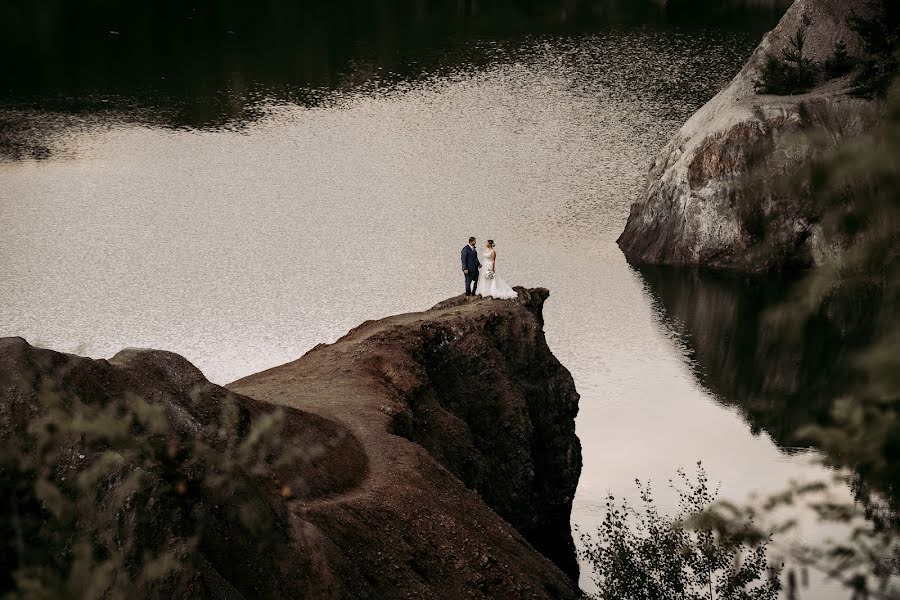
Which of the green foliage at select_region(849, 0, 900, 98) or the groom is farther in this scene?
the green foliage at select_region(849, 0, 900, 98)

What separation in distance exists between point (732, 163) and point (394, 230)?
16.2 meters

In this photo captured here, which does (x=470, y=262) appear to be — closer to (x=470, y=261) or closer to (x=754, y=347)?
(x=470, y=261)

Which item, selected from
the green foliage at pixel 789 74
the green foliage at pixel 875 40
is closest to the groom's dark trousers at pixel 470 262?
the green foliage at pixel 875 40

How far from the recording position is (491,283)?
36125 millimetres

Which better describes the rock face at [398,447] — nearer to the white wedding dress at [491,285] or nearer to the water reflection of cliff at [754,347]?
the white wedding dress at [491,285]

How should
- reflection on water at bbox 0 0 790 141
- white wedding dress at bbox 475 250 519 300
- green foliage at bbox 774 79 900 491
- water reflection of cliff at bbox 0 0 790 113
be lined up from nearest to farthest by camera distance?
green foliage at bbox 774 79 900 491
white wedding dress at bbox 475 250 519 300
reflection on water at bbox 0 0 790 141
water reflection of cliff at bbox 0 0 790 113

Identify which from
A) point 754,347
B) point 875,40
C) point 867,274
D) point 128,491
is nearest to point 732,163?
point 875,40

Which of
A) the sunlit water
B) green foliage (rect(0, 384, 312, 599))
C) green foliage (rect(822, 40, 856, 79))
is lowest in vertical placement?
the sunlit water

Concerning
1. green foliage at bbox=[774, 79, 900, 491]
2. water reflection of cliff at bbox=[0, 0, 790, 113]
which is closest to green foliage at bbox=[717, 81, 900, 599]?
green foliage at bbox=[774, 79, 900, 491]

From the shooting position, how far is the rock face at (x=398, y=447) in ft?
55.9

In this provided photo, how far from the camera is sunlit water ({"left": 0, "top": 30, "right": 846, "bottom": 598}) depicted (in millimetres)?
41344

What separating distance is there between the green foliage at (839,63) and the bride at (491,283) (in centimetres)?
2882

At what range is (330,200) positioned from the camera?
58875 millimetres

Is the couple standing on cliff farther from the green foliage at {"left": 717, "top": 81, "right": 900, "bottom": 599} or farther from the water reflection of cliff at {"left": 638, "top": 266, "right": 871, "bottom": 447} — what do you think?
the green foliage at {"left": 717, "top": 81, "right": 900, "bottom": 599}
